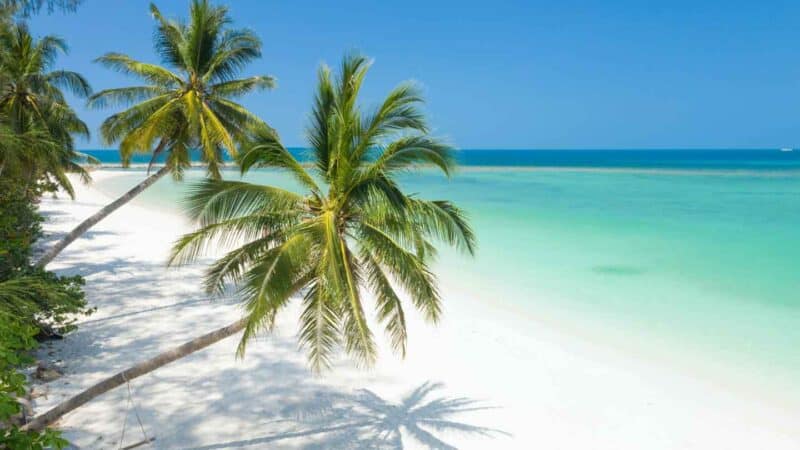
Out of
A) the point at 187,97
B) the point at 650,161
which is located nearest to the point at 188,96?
the point at 187,97

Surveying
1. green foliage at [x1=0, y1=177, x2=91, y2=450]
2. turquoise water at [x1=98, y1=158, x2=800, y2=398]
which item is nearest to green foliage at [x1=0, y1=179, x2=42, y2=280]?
green foliage at [x1=0, y1=177, x2=91, y2=450]

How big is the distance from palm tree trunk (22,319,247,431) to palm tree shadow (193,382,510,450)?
3.50 feet

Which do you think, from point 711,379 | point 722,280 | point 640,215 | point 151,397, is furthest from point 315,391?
point 640,215

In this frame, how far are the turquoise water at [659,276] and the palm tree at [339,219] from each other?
64 centimetres

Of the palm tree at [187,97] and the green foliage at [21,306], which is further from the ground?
the palm tree at [187,97]

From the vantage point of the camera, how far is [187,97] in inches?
329

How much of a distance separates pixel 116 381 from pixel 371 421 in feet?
8.44

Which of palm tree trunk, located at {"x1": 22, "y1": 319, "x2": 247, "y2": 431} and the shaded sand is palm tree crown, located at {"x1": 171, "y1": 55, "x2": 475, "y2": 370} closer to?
palm tree trunk, located at {"x1": 22, "y1": 319, "x2": 247, "y2": 431}

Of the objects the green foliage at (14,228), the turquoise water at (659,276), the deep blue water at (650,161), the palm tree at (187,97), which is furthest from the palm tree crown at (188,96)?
the deep blue water at (650,161)

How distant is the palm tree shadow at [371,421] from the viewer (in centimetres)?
492

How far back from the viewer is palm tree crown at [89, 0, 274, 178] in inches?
325

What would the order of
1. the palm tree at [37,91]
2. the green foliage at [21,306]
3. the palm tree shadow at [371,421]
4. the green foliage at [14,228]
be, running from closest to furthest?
the green foliage at [21,306]
the palm tree shadow at [371,421]
the green foliage at [14,228]
the palm tree at [37,91]

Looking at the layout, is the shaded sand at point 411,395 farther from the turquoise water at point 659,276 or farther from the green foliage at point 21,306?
the turquoise water at point 659,276

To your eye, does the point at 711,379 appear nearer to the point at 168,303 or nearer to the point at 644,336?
the point at 644,336
